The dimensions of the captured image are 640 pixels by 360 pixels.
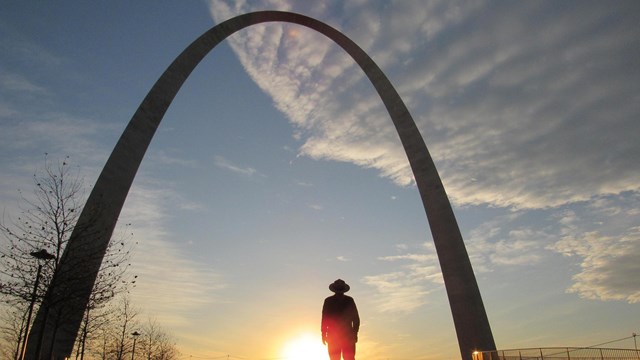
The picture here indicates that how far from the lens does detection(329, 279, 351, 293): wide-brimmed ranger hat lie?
24.6ft

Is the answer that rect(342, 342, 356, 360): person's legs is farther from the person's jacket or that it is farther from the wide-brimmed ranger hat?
the wide-brimmed ranger hat

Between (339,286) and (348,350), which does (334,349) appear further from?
(339,286)

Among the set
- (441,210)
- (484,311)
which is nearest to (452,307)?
(484,311)

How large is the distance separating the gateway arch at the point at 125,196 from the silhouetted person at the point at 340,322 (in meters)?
13.8

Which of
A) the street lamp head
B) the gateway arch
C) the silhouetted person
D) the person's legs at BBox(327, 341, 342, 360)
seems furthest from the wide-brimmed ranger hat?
the street lamp head

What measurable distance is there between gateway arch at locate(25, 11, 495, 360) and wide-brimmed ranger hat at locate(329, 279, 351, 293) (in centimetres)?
1400

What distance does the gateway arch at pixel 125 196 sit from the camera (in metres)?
19.2

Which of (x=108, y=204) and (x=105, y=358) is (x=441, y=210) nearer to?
(x=108, y=204)

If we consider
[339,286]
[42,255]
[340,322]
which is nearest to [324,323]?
[340,322]

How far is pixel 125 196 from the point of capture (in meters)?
23.5

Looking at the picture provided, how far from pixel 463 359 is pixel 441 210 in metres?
7.95

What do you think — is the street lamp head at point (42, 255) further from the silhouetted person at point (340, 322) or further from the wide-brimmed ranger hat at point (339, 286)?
the wide-brimmed ranger hat at point (339, 286)

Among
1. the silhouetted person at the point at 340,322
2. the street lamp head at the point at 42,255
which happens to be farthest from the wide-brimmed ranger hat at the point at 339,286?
the street lamp head at the point at 42,255

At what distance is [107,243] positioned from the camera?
2173cm
